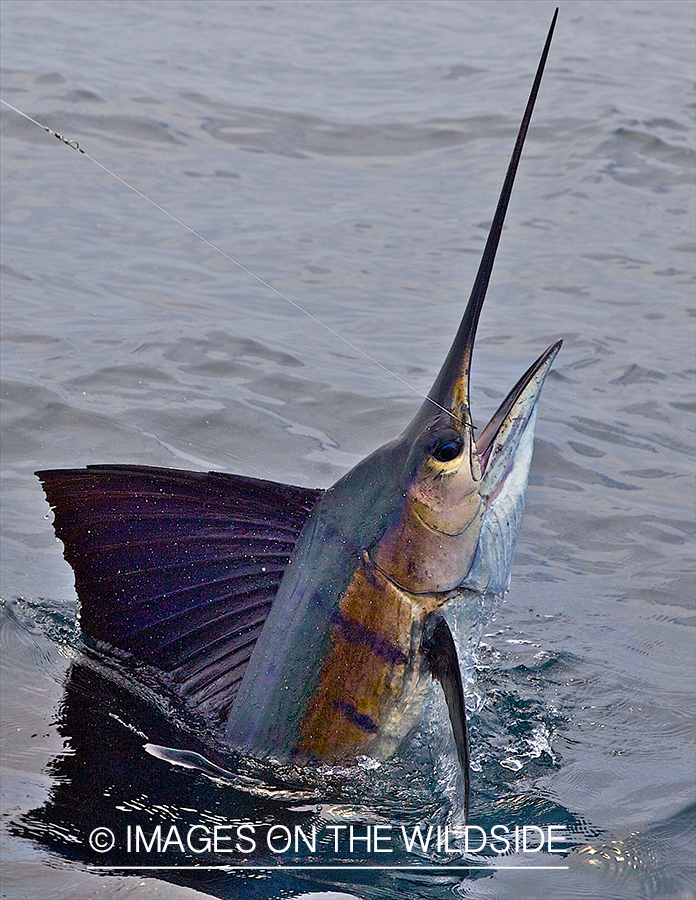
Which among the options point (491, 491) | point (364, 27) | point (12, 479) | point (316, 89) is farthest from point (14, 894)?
point (364, 27)

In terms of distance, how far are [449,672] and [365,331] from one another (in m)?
3.81

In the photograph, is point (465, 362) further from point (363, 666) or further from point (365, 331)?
point (365, 331)

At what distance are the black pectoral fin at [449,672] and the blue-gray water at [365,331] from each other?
0.87ft

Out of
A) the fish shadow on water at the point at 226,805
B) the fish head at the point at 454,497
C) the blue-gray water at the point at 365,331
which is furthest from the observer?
the blue-gray water at the point at 365,331

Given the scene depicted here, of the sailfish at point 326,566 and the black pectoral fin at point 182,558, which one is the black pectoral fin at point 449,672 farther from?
the black pectoral fin at point 182,558

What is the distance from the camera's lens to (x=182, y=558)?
2.90 m

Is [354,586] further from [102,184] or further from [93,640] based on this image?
[102,184]

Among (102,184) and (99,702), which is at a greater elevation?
(102,184)

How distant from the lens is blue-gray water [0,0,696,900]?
9.36 ft

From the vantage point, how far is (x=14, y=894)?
212 cm

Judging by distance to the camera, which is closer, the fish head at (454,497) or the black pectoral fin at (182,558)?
the fish head at (454,497)

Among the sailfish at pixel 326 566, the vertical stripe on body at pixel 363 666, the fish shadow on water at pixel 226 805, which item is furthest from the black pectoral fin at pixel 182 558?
the vertical stripe on body at pixel 363 666

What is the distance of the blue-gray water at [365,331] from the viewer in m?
2.85

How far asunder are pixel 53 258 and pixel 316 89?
4.35m
